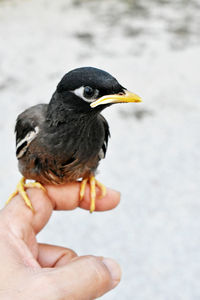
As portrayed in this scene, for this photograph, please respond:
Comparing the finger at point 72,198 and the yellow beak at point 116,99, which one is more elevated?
the yellow beak at point 116,99

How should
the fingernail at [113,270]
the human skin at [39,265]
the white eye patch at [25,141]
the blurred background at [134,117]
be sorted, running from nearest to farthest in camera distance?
the human skin at [39,265] → the fingernail at [113,270] → the white eye patch at [25,141] → the blurred background at [134,117]

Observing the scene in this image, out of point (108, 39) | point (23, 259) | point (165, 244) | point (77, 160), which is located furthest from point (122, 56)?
point (23, 259)

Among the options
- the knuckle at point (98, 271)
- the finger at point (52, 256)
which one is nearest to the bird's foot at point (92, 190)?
the finger at point (52, 256)

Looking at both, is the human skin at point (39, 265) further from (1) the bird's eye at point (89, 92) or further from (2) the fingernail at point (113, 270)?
(1) the bird's eye at point (89, 92)

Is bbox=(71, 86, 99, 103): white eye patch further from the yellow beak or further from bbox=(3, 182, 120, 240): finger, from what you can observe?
bbox=(3, 182, 120, 240): finger

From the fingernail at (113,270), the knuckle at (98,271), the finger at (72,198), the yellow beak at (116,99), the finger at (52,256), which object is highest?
the yellow beak at (116,99)

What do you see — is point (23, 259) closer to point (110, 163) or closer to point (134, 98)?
point (134, 98)
